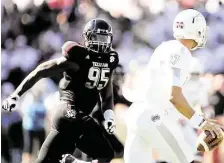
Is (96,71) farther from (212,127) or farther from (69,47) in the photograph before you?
(212,127)

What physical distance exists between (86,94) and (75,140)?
0.33 meters

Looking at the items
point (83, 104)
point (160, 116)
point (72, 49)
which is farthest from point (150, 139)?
point (72, 49)

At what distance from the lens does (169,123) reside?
12.3ft

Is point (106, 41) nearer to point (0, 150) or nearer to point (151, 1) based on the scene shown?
point (151, 1)

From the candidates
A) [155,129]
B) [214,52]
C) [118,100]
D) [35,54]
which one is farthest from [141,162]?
[35,54]

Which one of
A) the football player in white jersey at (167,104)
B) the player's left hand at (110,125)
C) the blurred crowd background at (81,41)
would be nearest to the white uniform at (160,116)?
the football player in white jersey at (167,104)

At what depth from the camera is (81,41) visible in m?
4.05

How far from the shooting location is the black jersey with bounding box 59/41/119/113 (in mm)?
4012

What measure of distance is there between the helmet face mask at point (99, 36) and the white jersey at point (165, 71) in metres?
0.38

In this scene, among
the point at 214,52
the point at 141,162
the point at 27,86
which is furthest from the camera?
the point at 27,86

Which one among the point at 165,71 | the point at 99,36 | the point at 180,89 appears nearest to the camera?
the point at 180,89

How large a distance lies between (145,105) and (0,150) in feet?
4.18

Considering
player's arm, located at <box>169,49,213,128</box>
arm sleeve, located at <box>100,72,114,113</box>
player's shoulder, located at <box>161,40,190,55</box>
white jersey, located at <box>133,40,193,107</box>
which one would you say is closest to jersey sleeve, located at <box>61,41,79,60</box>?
arm sleeve, located at <box>100,72,114,113</box>

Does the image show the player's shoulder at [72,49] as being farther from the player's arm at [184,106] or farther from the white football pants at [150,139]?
the player's arm at [184,106]
